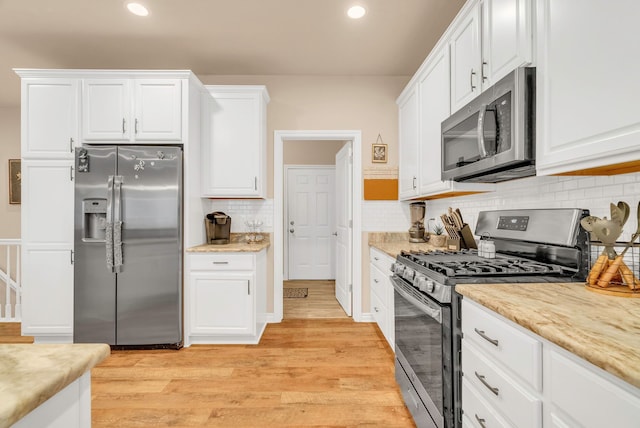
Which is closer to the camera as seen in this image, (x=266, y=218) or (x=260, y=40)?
(x=260, y=40)

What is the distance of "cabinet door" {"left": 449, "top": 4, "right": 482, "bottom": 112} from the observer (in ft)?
6.05

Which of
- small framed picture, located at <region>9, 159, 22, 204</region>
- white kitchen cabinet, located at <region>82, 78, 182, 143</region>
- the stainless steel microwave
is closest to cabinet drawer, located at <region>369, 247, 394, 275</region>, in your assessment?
the stainless steel microwave

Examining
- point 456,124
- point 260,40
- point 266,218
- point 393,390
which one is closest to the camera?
point 456,124

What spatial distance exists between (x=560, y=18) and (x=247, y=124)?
8.65 feet

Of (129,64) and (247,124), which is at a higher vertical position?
(129,64)

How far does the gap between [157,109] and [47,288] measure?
74.8 inches

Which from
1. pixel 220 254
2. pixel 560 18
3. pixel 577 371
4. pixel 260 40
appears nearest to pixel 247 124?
pixel 260 40

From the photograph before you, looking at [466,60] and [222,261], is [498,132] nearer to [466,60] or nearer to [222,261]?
[466,60]

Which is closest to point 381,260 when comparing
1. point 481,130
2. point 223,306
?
point 223,306

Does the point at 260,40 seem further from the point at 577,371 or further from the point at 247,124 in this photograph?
the point at 577,371

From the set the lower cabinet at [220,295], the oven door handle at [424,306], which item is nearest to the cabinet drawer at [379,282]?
the oven door handle at [424,306]

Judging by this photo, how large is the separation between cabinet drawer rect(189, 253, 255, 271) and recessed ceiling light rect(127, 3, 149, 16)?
1.97 meters

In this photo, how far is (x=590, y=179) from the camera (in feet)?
4.87

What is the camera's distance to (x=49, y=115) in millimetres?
2896
